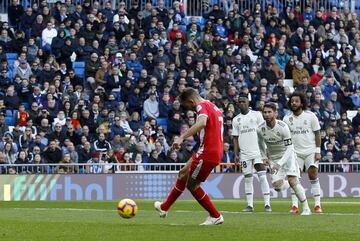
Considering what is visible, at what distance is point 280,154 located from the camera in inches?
874

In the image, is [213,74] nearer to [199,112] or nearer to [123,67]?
[123,67]

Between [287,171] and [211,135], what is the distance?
3691 millimetres

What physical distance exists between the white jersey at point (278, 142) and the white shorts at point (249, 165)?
1797mm

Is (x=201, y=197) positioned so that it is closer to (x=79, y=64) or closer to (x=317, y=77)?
(x=79, y=64)

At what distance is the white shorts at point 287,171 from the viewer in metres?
21.2

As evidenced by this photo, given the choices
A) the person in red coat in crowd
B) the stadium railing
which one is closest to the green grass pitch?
the stadium railing

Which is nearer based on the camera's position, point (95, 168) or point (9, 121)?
point (95, 168)

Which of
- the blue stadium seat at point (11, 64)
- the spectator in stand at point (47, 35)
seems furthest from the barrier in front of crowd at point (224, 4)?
the blue stadium seat at point (11, 64)

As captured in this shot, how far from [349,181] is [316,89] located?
6289 millimetres

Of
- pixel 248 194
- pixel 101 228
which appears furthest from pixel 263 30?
pixel 101 228

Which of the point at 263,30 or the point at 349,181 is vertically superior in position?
the point at 263,30

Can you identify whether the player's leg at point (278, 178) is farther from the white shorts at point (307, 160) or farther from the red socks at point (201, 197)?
the red socks at point (201, 197)

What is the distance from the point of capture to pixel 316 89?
40.0 m

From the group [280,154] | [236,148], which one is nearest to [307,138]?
[280,154]
